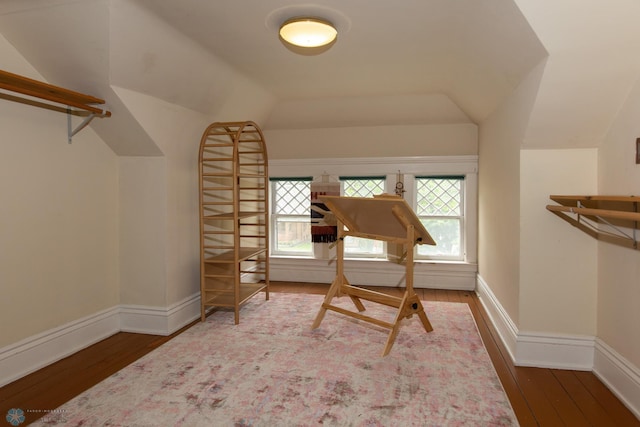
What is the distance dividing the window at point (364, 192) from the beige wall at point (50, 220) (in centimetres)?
290

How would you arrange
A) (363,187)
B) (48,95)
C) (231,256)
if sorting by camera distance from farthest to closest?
(363,187) → (231,256) → (48,95)

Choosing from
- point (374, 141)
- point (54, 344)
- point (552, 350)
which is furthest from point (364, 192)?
point (54, 344)

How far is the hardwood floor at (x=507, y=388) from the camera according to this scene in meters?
2.06

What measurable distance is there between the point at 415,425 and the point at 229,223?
2.99 metres

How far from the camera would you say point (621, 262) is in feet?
7.53

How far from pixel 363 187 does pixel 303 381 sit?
3154 mm

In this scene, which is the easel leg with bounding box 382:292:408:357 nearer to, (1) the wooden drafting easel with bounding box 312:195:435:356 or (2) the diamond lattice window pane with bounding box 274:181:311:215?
(1) the wooden drafting easel with bounding box 312:195:435:356

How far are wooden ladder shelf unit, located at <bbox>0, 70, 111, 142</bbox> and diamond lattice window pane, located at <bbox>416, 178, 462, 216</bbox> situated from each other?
3706 millimetres

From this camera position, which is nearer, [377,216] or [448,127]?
[377,216]

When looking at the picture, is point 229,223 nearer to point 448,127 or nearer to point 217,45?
point 217,45

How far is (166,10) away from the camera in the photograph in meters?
2.42

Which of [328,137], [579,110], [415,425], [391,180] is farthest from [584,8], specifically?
[328,137]

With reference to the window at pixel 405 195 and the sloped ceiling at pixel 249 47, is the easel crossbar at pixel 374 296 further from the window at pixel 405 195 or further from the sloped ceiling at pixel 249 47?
the sloped ceiling at pixel 249 47

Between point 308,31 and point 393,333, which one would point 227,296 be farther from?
point 308,31
